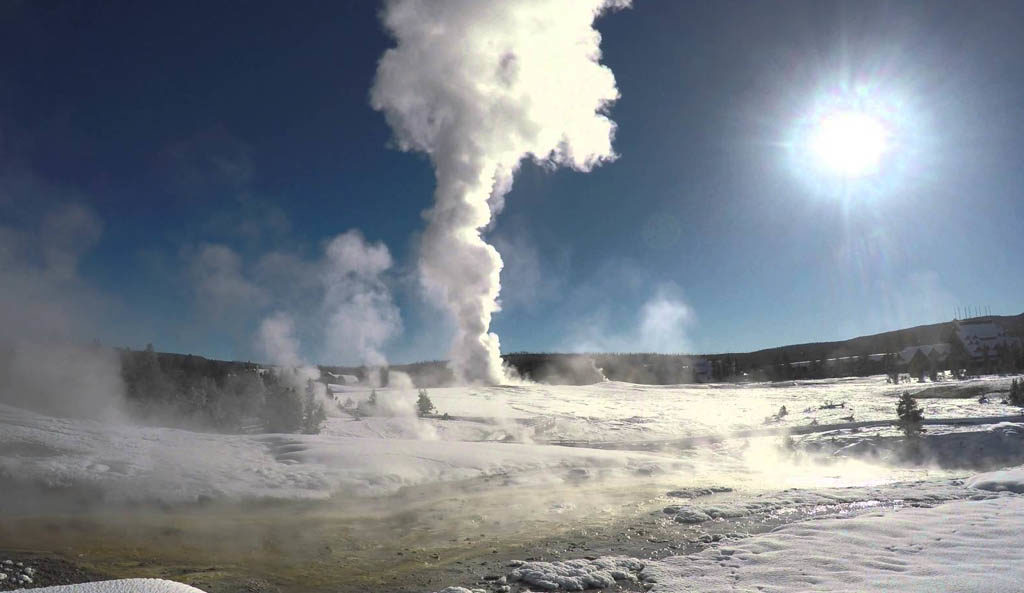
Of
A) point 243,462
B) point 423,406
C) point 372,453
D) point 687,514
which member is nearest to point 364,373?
point 423,406

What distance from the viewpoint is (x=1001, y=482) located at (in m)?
15.2

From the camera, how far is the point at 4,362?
2698cm

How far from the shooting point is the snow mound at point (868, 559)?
7629 mm

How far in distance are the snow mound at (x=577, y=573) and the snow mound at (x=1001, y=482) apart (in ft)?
38.7

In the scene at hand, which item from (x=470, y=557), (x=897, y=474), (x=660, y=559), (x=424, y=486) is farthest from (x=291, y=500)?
(x=897, y=474)

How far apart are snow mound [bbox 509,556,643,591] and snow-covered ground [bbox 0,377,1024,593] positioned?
35 millimetres

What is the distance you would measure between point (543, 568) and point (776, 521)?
617cm

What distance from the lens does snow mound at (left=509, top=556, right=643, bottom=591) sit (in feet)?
→ 28.9

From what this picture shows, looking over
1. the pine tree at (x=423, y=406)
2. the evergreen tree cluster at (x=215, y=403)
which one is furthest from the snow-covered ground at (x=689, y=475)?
the evergreen tree cluster at (x=215, y=403)

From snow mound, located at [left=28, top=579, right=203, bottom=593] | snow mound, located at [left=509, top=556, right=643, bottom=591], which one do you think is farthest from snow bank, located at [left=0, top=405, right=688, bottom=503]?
snow mound, located at [left=509, top=556, right=643, bottom=591]

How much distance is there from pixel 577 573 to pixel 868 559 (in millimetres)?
4548

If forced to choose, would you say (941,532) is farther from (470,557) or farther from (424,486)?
(424,486)

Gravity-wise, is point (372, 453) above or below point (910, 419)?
above

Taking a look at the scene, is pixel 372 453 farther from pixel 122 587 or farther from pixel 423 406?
pixel 423 406
